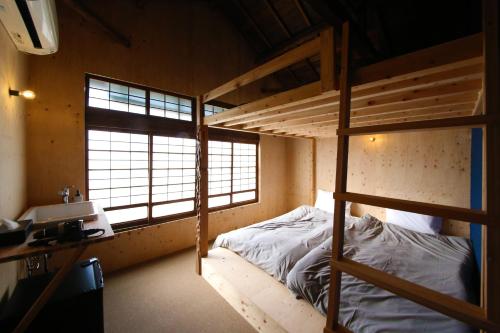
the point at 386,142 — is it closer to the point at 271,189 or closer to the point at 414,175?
the point at 414,175

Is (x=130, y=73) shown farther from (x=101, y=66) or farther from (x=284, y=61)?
(x=284, y=61)

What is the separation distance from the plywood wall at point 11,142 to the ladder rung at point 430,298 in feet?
7.70

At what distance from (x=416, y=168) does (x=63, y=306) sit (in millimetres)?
4518

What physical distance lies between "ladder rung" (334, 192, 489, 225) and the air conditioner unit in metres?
2.10

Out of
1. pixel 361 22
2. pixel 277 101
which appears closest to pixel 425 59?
pixel 277 101

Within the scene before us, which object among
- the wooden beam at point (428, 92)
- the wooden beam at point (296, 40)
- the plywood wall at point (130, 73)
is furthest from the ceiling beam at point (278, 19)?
the wooden beam at point (428, 92)

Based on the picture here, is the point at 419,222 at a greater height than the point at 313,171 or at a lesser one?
lesser

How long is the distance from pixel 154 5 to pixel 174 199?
302cm

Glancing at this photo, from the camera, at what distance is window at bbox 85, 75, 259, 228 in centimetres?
274

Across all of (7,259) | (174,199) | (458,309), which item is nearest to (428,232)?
(458,309)

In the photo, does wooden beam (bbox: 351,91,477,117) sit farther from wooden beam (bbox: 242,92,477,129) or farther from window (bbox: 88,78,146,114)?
window (bbox: 88,78,146,114)

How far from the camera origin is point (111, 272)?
2.77 metres

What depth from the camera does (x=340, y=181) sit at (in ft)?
3.65

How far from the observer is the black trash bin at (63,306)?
1378 mm
